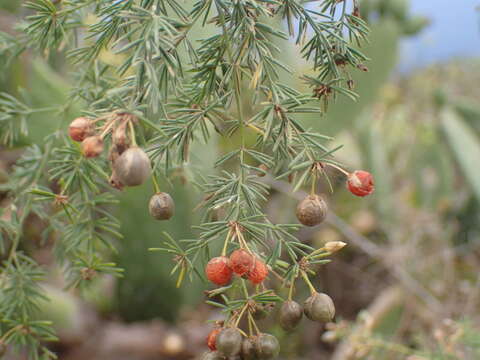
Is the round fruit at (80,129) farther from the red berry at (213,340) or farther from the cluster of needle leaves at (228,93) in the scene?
the red berry at (213,340)

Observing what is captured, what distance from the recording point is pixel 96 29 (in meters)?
0.40

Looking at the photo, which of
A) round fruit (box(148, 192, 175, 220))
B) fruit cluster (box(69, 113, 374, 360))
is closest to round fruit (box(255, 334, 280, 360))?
fruit cluster (box(69, 113, 374, 360))

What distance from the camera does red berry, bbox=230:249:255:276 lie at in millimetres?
304

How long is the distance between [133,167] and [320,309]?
155 millimetres

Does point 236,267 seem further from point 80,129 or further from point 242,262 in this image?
point 80,129

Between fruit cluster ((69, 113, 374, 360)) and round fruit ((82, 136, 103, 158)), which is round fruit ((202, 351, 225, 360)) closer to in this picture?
fruit cluster ((69, 113, 374, 360))

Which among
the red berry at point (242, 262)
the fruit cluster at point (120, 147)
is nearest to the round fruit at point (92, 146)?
the fruit cluster at point (120, 147)

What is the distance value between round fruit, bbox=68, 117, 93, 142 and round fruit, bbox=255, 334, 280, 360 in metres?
0.17

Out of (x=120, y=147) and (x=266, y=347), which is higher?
(x=120, y=147)

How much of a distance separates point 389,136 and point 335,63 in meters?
1.78

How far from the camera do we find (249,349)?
1.11 ft

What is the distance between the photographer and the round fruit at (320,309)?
0.33 metres

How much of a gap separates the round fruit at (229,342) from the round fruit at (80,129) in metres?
0.15

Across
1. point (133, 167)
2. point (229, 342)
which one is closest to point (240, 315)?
point (229, 342)
